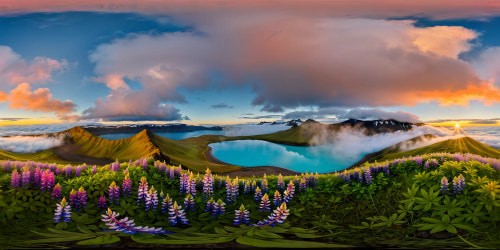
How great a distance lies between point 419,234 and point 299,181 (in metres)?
3.28

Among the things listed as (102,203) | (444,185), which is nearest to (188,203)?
(102,203)

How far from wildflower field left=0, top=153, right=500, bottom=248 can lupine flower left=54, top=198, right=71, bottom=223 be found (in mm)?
19

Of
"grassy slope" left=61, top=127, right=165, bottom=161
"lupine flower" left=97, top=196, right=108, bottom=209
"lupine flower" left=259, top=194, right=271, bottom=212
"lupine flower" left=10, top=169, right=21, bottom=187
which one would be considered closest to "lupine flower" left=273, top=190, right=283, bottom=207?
"lupine flower" left=259, top=194, right=271, bottom=212

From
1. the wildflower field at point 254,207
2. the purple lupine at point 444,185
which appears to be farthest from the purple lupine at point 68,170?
the purple lupine at point 444,185

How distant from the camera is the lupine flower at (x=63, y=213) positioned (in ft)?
26.2

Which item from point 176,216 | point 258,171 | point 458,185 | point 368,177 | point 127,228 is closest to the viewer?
point 127,228

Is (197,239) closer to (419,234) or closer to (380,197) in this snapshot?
(419,234)

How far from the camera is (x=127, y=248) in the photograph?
6.37 m

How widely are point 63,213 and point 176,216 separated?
7.16ft

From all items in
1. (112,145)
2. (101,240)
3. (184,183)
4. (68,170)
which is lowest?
(101,240)

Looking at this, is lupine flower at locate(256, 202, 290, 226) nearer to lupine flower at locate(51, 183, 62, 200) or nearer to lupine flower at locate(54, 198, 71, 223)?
lupine flower at locate(54, 198, 71, 223)

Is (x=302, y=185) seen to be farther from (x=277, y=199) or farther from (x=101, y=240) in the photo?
(x=101, y=240)

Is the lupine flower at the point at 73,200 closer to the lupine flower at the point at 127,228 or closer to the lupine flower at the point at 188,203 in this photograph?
the lupine flower at the point at 127,228

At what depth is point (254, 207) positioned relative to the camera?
29.7 feet
